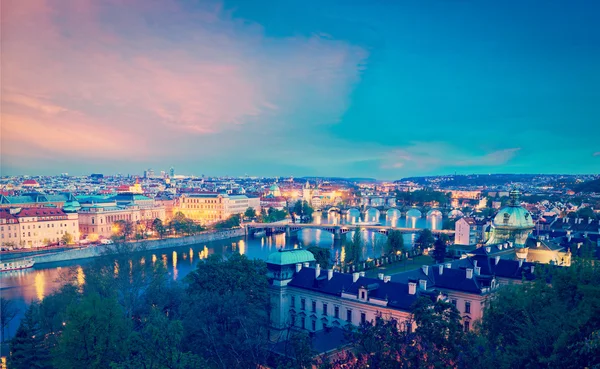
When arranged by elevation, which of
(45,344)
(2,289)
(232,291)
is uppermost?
(232,291)

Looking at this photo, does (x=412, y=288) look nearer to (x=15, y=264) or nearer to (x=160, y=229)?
(x=15, y=264)

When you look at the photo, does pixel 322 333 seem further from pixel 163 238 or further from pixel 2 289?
pixel 163 238

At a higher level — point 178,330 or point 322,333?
point 178,330

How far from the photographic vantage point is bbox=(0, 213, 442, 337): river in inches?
1045

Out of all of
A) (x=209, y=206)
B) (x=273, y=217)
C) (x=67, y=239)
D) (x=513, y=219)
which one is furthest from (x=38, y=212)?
(x=513, y=219)

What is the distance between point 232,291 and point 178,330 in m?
4.35

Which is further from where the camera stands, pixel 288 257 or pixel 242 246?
pixel 242 246

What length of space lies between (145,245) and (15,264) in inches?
469

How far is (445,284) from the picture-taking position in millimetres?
17312

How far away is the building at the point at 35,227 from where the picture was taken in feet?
132

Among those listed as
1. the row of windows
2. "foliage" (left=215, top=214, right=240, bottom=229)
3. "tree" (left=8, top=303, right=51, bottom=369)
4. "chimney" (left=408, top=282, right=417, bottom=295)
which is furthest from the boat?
"chimney" (left=408, top=282, right=417, bottom=295)

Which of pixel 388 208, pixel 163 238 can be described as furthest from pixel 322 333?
pixel 388 208

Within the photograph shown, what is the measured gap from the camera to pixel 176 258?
39.4 meters

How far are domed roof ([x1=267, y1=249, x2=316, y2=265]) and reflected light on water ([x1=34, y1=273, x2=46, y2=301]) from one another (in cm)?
1527
